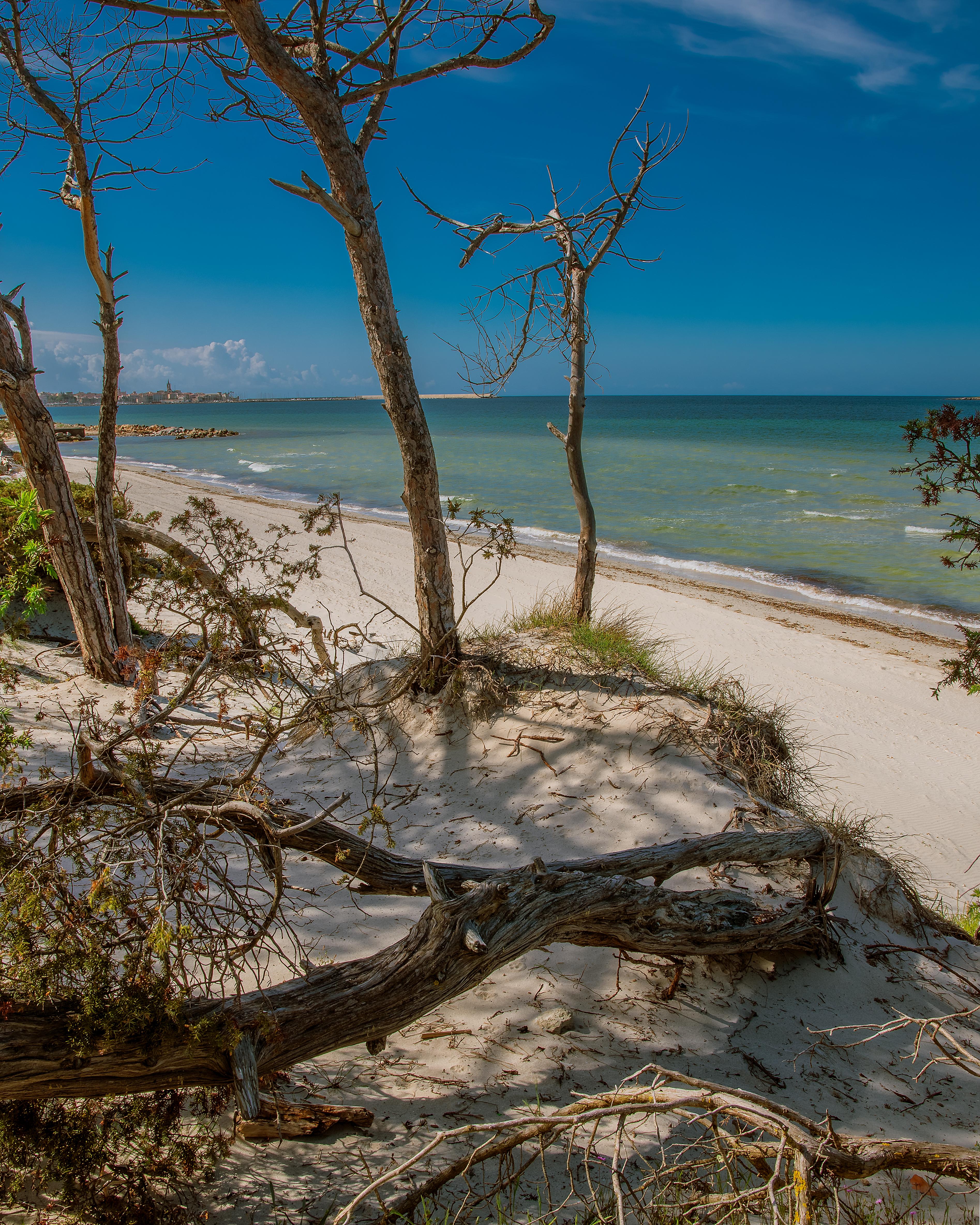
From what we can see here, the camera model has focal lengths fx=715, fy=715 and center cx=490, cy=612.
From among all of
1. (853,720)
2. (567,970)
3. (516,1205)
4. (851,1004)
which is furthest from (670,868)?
(853,720)

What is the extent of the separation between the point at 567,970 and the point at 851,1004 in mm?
1312

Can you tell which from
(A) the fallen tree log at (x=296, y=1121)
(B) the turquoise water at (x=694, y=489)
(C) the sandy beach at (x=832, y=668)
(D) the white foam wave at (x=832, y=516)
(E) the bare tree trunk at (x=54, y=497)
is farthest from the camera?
(D) the white foam wave at (x=832, y=516)

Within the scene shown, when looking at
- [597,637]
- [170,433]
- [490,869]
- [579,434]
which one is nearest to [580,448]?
[579,434]

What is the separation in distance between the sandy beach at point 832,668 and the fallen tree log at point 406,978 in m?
2.47

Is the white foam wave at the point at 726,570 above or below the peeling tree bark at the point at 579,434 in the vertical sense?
below

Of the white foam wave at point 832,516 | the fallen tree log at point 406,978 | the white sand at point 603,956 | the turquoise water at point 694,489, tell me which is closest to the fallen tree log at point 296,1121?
the white sand at point 603,956

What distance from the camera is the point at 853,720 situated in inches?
309

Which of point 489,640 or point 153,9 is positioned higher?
point 153,9

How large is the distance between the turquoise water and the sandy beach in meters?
2.00

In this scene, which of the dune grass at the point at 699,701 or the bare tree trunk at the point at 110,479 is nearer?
the dune grass at the point at 699,701

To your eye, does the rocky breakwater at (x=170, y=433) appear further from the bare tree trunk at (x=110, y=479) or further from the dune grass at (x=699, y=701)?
the dune grass at (x=699, y=701)

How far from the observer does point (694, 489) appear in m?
26.6

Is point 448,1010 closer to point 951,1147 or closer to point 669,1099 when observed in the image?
point 669,1099

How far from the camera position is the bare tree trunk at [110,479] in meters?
6.53
